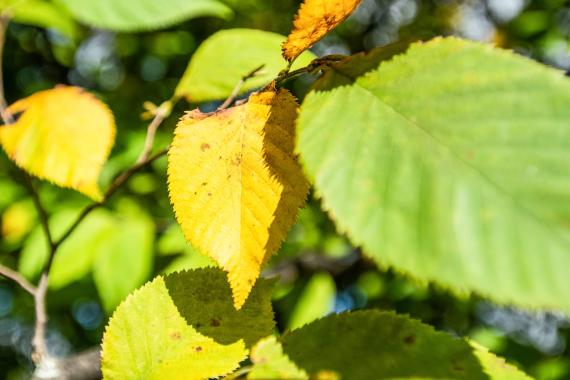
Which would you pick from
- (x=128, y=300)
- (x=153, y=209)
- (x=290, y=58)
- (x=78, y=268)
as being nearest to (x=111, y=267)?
(x=78, y=268)

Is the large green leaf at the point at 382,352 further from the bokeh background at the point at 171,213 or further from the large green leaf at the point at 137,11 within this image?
the large green leaf at the point at 137,11

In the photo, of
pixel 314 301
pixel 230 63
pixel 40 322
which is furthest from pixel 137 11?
pixel 314 301

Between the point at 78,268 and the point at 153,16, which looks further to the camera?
the point at 78,268

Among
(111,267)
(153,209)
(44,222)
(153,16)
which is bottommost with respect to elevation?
(153,209)

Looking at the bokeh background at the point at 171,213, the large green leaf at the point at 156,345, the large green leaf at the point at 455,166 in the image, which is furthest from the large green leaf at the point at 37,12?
the large green leaf at the point at 455,166

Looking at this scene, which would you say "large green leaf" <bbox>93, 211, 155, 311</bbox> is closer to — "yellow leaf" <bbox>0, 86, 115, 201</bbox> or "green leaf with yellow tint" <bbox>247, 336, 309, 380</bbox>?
"yellow leaf" <bbox>0, 86, 115, 201</bbox>

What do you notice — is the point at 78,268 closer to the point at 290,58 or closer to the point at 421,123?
the point at 290,58

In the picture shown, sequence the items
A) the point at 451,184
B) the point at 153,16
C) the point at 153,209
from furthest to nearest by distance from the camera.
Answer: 1. the point at 153,209
2. the point at 153,16
3. the point at 451,184
